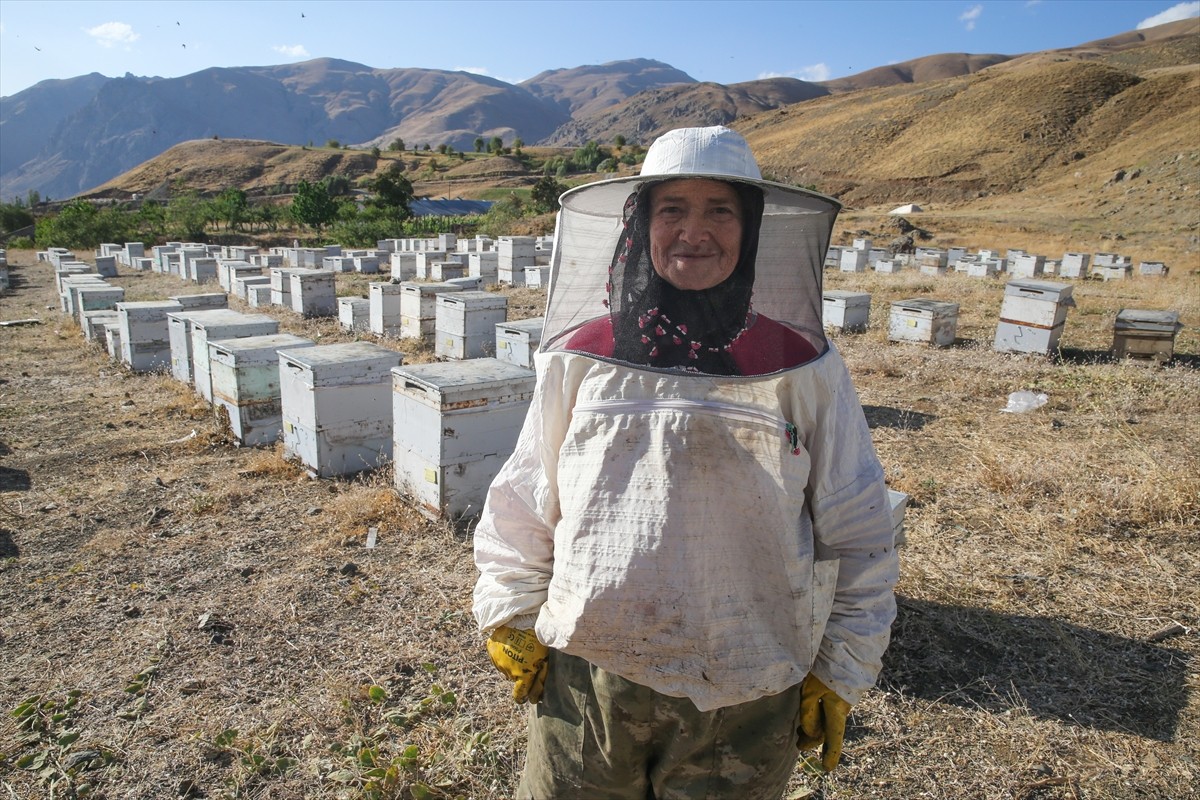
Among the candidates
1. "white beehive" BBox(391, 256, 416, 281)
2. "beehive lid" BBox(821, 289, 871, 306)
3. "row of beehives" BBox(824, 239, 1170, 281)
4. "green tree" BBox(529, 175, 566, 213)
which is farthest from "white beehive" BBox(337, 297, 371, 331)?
"green tree" BBox(529, 175, 566, 213)

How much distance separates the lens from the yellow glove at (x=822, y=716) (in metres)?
1.63

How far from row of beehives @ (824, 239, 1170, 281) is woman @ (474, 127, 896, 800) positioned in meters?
18.2

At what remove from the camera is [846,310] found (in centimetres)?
1115

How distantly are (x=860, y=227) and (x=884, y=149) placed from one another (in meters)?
26.2

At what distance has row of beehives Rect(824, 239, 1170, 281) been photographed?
18656mm

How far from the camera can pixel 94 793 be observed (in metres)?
2.70

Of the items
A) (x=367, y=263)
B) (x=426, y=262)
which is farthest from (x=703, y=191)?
(x=367, y=263)

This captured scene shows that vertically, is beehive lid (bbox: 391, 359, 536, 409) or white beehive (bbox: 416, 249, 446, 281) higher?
white beehive (bbox: 416, 249, 446, 281)

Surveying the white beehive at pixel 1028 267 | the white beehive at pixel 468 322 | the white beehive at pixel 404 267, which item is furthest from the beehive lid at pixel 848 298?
the white beehive at pixel 404 267

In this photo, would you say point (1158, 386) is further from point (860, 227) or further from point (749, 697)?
point (860, 227)

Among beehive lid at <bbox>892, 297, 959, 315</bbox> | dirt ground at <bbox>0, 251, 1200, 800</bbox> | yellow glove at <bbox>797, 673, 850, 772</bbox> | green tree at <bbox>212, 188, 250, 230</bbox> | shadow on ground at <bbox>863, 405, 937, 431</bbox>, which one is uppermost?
green tree at <bbox>212, 188, 250, 230</bbox>

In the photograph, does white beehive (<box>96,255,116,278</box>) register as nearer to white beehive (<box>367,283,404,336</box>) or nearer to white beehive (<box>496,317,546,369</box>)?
white beehive (<box>367,283,404,336</box>)

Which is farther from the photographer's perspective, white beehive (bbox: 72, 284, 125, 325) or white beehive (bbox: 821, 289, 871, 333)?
white beehive (bbox: 72, 284, 125, 325)

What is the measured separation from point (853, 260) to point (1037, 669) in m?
18.6
